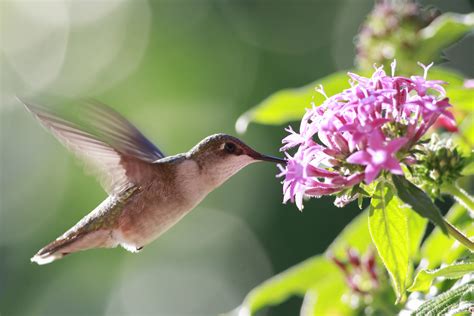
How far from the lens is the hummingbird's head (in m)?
1.70

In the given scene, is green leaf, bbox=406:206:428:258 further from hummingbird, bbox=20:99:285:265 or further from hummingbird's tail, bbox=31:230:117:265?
hummingbird's tail, bbox=31:230:117:265

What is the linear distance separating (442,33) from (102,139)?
0.91 meters

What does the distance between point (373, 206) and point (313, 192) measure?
0.34ft

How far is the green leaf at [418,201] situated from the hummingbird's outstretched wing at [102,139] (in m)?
0.77

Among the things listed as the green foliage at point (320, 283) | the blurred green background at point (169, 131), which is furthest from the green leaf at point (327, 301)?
the blurred green background at point (169, 131)

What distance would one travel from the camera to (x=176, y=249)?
17.7 ft

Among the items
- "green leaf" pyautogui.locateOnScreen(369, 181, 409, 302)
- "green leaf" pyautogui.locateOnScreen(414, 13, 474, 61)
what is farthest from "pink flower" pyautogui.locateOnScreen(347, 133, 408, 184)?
"green leaf" pyautogui.locateOnScreen(414, 13, 474, 61)

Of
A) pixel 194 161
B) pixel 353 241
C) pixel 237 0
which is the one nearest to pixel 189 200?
pixel 194 161

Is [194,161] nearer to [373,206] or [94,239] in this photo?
[94,239]

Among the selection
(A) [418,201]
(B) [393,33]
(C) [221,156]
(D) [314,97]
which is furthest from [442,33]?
(A) [418,201]

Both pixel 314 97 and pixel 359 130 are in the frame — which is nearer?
pixel 359 130

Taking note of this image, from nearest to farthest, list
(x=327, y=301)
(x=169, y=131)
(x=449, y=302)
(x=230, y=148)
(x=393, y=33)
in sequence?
(x=449, y=302), (x=230, y=148), (x=327, y=301), (x=393, y=33), (x=169, y=131)

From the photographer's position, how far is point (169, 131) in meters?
5.04

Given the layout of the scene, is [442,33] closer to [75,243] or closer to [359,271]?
[359,271]
